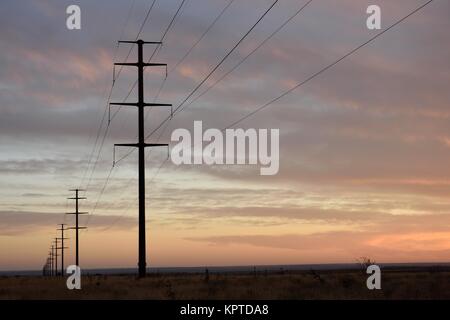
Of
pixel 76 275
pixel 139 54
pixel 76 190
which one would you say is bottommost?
pixel 76 275

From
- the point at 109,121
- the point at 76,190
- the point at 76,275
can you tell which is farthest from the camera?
the point at 76,190

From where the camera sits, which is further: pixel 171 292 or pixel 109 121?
pixel 109 121

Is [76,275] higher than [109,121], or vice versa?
[109,121]

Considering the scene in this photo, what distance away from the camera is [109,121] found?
42781mm
